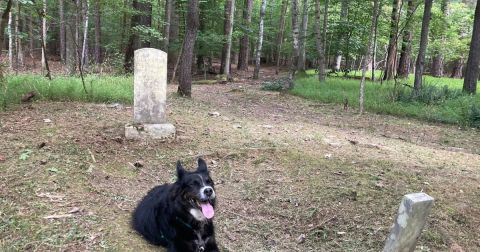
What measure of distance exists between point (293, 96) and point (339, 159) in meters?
9.01

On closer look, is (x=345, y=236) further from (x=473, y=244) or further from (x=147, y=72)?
(x=147, y=72)

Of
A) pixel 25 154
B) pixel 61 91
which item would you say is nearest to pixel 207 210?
pixel 25 154

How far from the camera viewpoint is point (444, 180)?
5.78 metres

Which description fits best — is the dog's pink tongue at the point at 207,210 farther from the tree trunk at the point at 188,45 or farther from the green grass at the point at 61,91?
the tree trunk at the point at 188,45

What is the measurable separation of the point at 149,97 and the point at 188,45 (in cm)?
500

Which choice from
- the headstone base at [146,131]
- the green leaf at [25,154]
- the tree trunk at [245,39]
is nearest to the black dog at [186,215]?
the green leaf at [25,154]

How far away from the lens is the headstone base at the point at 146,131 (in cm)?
732

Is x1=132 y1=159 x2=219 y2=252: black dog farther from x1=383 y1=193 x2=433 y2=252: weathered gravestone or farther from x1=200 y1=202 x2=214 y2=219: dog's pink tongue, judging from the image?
x1=383 y1=193 x2=433 y2=252: weathered gravestone

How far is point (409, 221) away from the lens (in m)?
3.07

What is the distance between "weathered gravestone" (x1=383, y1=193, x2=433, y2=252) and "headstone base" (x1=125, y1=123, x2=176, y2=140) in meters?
5.01

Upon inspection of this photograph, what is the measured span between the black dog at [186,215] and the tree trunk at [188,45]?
8329 millimetres

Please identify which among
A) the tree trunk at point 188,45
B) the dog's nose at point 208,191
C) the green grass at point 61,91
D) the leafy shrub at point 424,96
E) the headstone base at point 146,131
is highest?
the tree trunk at point 188,45

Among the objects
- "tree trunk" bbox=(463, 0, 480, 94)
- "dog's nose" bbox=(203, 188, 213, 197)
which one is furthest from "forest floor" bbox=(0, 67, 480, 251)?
"tree trunk" bbox=(463, 0, 480, 94)

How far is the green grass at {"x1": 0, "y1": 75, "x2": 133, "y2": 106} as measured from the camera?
9.18 m
